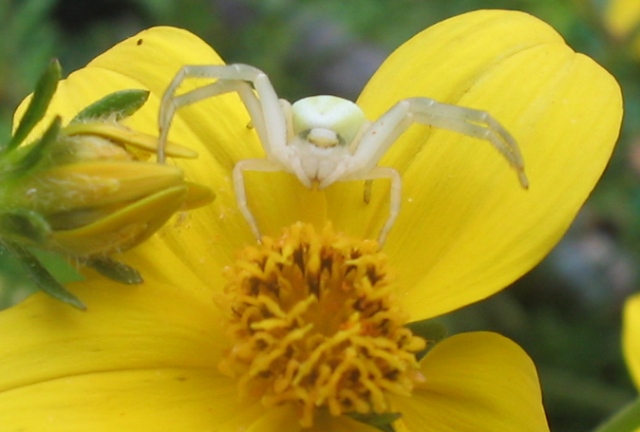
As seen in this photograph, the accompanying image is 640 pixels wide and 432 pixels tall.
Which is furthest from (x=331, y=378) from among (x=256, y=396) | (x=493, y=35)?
(x=493, y=35)

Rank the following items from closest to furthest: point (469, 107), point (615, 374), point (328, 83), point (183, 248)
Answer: point (183, 248)
point (469, 107)
point (615, 374)
point (328, 83)

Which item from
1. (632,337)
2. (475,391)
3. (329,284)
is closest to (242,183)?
(329,284)

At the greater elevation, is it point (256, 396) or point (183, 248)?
point (183, 248)

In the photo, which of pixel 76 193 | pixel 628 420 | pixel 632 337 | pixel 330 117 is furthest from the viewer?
pixel 632 337

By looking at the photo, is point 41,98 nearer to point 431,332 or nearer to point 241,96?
point 241,96

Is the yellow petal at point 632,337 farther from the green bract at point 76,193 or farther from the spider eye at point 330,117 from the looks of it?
the green bract at point 76,193

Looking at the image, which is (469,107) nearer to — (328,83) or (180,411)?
(180,411)
